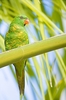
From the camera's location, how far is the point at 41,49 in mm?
311

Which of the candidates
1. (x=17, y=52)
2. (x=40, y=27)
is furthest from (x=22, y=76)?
(x=17, y=52)

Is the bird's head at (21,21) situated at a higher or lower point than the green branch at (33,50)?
higher

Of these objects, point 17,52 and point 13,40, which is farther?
point 13,40

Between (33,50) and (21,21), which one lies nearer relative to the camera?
(33,50)

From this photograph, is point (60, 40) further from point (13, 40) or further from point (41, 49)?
point (13, 40)

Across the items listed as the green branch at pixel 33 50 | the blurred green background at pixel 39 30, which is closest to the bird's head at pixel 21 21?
the blurred green background at pixel 39 30

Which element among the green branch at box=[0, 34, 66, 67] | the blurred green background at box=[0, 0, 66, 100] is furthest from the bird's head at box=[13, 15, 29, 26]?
the green branch at box=[0, 34, 66, 67]

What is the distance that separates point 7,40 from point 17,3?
0.16 meters

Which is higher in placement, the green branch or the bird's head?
the bird's head

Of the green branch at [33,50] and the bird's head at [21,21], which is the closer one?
the green branch at [33,50]

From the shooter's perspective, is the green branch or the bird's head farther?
the bird's head

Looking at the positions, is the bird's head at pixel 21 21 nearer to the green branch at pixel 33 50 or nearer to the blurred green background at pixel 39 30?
the blurred green background at pixel 39 30

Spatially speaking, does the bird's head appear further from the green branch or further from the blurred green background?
the green branch

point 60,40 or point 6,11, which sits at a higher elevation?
point 6,11
